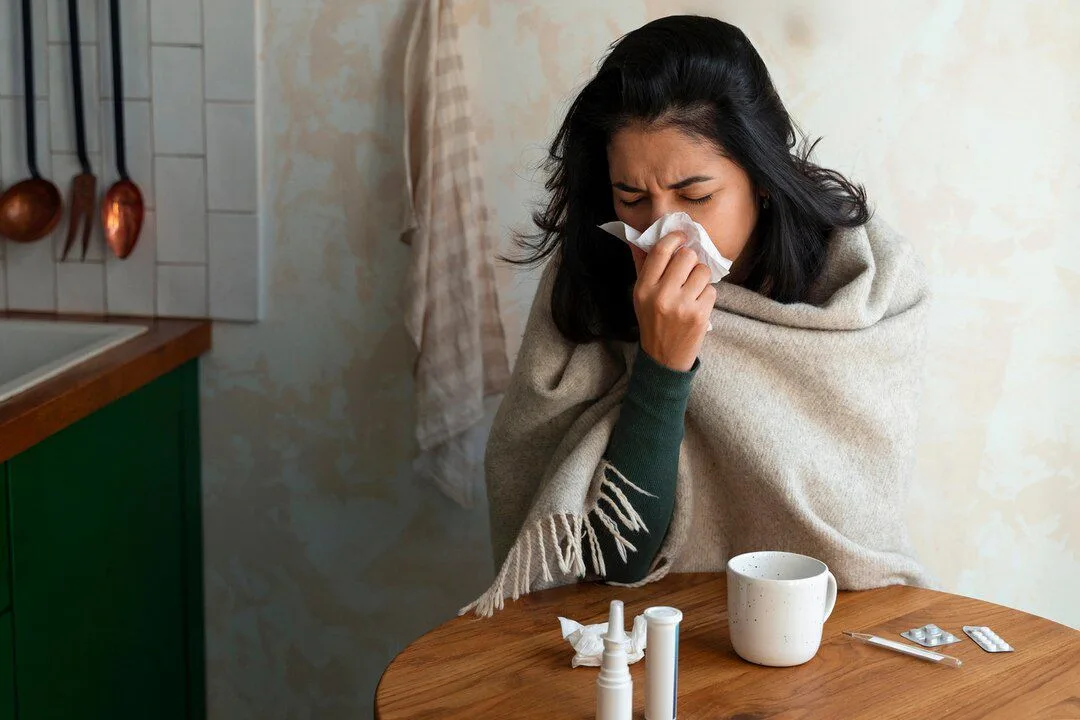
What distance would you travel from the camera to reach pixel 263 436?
1989mm

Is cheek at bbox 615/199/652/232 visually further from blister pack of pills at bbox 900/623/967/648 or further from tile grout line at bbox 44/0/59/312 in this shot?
tile grout line at bbox 44/0/59/312

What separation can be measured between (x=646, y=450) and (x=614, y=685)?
40cm

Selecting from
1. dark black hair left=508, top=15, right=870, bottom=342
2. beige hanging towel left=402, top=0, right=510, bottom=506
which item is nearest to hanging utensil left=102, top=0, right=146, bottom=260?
beige hanging towel left=402, top=0, right=510, bottom=506

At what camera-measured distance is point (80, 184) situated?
74.4 inches

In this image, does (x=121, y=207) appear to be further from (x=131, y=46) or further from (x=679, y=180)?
(x=679, y=180)

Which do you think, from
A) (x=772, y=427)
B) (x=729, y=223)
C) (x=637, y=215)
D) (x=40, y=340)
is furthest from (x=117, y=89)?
(x=772, y=427)

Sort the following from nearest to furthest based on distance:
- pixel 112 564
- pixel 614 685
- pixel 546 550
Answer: pixel 614 685
pixel 546 550
pixel 112 564

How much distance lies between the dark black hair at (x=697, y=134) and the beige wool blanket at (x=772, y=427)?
41 mm

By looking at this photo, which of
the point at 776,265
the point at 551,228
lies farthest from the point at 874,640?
the point at 551,228

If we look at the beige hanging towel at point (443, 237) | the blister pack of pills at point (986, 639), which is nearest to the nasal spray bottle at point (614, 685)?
the blister pack of pills at point (986, 639)

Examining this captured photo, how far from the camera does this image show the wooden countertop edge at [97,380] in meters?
1.40

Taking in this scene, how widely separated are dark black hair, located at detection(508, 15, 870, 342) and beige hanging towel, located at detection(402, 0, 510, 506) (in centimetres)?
33

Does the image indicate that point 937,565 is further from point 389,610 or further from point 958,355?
point 389,610

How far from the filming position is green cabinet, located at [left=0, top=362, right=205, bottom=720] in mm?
1462
